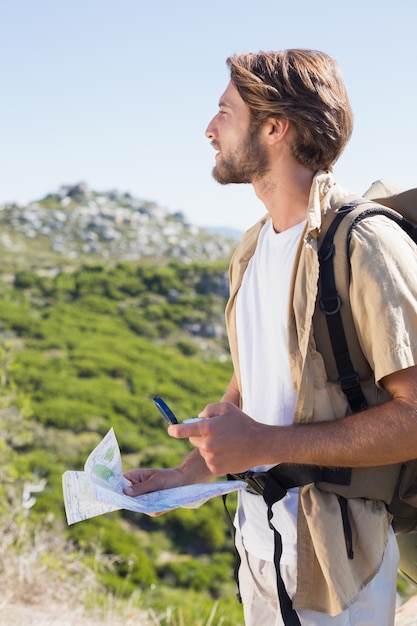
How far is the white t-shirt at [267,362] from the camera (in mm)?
1464

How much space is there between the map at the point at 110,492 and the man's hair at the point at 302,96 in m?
0.64

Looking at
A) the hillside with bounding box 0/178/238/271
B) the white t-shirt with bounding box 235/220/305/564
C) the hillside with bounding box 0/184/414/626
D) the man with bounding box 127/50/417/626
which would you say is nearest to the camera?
the man with bounding box 127/50/417/626

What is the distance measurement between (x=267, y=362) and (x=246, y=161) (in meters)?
0.39

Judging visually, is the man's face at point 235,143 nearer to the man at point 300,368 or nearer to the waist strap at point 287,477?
the man at point 300,368

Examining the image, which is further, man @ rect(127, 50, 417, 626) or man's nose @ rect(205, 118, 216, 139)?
man's nose @ rect(205, 118, 216, 139)

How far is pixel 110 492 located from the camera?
1.41 m

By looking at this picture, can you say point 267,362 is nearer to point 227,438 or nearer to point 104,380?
point 227,438

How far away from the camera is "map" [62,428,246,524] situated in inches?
54.0

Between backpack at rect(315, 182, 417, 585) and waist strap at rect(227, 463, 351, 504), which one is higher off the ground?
backpack at rect(315, 182, 417, 585)

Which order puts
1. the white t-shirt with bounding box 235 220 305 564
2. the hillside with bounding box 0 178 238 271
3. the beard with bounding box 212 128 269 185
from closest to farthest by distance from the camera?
the white t-shirt with bounding box 235 220 305 564 < the beard with bounding box 212 128 269 185 < the hillside with bounding box 0 178 238 271

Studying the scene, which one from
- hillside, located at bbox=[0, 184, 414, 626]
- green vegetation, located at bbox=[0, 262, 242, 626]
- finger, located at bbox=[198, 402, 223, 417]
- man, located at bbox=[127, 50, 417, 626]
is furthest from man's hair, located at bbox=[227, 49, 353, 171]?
green vegetation, located at bbox=[0, 262, 242, 626]

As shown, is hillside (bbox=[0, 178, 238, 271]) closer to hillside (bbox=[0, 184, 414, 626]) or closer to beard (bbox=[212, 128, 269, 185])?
hillside (bbox=[0, 184, 414, 626])

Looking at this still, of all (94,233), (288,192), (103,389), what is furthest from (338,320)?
(94,233)

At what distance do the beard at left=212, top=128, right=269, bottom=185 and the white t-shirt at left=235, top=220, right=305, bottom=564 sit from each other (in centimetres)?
12
